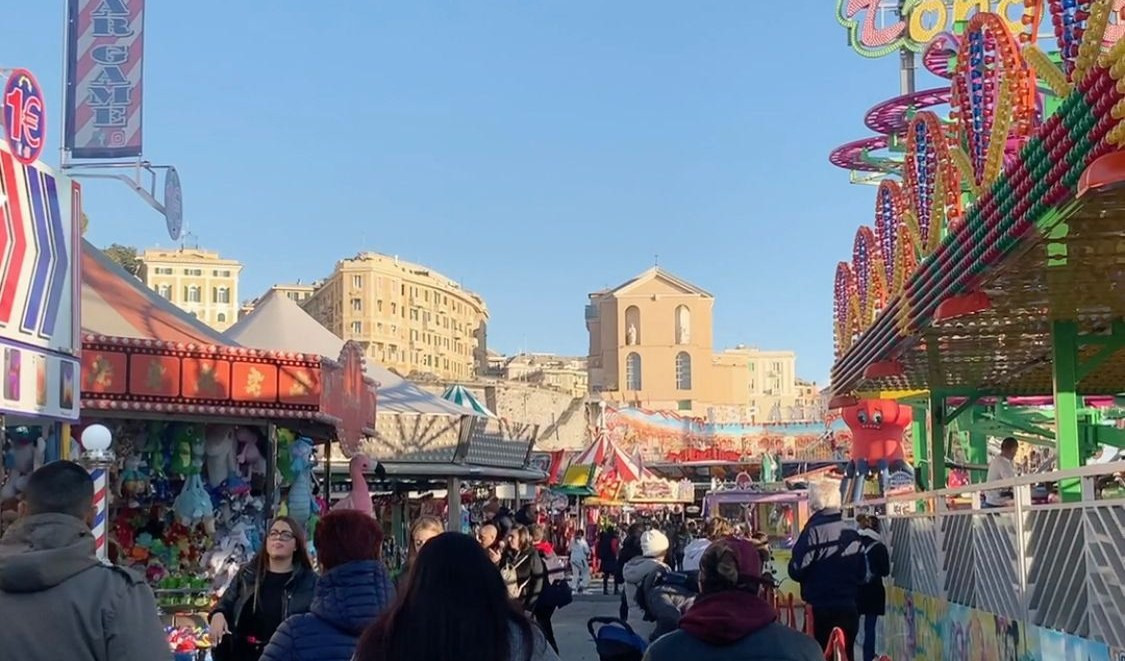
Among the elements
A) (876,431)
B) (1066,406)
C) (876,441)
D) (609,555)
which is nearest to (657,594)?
(1066,406)

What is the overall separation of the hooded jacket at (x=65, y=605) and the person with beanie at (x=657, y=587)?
3.56 metres

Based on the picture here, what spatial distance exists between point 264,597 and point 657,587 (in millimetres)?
2182

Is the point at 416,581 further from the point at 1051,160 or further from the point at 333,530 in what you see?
the point at 1051,160

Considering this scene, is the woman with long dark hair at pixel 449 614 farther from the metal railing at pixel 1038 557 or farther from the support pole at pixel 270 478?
the support pole at pixel 270 478

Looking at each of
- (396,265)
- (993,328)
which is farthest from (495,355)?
(993,328)

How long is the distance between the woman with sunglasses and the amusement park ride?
3.77 metres

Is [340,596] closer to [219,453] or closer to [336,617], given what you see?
[336,617]

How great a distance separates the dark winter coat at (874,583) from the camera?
1119cm

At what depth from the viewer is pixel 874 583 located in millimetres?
11570

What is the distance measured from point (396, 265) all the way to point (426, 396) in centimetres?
11677

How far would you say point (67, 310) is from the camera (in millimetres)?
8039

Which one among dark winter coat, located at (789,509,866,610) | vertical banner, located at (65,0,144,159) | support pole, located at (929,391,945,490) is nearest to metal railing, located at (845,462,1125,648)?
dark winter coat, located at (789,509,866,610)

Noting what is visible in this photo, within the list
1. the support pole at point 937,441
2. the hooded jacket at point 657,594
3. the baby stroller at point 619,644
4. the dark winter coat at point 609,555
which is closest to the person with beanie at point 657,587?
the hooded jacket at point 657,594

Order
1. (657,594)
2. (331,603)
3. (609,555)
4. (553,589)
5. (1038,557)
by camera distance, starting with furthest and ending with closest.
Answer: (609,555)
(553,589)
(1038,557)
(657,594)
(331,603)
